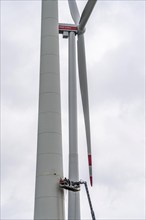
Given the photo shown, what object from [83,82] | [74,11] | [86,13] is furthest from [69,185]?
[74,11]

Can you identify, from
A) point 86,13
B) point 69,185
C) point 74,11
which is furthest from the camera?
point 74,11

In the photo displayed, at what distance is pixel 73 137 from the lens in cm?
4406

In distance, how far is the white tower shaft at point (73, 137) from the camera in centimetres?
4094

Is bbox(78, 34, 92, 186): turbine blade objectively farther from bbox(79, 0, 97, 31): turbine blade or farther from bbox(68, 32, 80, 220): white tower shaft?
bbox(79, 0, 97, 31): turbine blade

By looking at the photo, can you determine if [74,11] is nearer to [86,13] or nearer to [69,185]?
[86,13]

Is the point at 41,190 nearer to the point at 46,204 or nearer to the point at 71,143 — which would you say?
the point at 46,204

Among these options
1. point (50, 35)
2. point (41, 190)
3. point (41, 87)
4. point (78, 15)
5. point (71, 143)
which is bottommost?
point (41, 190)

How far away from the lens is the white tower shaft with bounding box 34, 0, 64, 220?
37.1 metres

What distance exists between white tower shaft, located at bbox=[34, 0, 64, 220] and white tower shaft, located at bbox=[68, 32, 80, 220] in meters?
3.07

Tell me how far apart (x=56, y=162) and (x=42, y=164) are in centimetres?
120

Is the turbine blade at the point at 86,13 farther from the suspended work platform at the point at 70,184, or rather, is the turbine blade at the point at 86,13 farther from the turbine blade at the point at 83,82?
the suspended work platform at the point at 70,184

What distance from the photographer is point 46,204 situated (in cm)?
3688

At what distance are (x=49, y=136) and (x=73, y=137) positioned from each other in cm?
551

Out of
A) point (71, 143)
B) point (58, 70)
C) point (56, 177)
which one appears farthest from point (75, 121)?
point (56, 177)
